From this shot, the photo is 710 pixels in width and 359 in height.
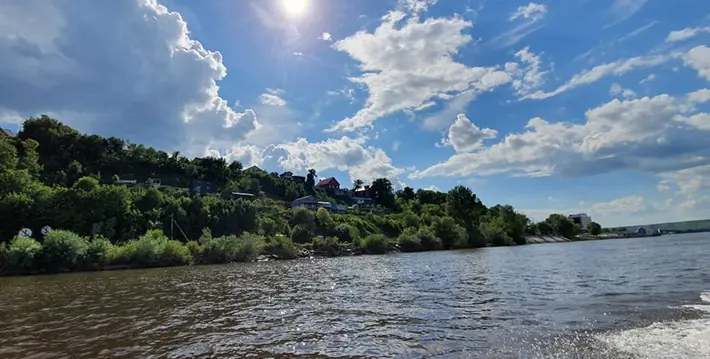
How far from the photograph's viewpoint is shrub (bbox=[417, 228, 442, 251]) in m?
101

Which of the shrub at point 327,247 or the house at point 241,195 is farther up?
the house at point 241,195

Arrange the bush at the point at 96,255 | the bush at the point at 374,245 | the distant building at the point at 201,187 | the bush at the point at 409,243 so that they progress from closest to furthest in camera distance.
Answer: the bush at the point at 96,255 → the bush at the point at 374,245 → the bush at the point at 409,243 → the distant building at the point at 201,187

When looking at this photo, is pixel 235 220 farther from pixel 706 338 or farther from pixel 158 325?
pixel 706 338

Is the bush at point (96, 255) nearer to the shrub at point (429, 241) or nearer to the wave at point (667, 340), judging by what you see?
the wave at point (667, 340)

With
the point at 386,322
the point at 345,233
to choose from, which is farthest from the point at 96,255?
the point at 345,233

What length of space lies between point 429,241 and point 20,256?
3182 inches

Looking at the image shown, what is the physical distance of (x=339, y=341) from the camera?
1189cm

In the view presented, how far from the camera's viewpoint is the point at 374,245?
289 feet

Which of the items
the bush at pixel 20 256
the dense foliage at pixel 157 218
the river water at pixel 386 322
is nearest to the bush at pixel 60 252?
the dense foliage at pixel 157 218

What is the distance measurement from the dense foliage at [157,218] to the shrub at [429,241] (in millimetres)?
257

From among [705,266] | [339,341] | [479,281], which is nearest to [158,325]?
[339,341]

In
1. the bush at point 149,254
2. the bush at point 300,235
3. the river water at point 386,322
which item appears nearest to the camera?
the river water at point 386,322

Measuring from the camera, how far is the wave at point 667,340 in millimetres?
9044

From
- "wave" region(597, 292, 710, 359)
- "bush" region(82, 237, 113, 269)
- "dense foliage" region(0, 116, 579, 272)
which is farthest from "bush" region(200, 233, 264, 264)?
"wave" region(597, 292, 710, 359)
